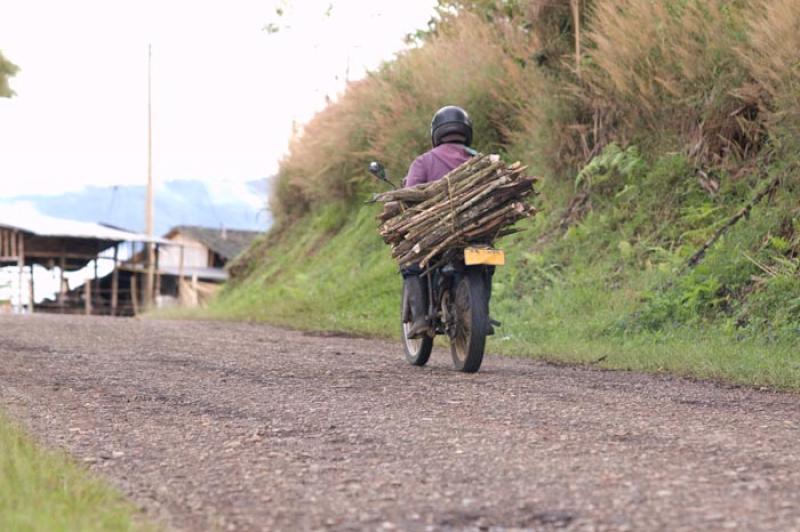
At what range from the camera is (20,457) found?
4.93 m

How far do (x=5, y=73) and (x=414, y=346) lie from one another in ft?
58.9

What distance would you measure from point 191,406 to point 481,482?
292 centimetres

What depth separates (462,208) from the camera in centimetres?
948

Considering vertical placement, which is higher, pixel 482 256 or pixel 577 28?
pixel 577 28

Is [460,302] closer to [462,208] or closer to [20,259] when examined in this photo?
[462,208]

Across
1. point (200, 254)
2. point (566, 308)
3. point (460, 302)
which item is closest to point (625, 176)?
point (566, 308)

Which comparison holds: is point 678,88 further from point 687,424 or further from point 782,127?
point 687,424

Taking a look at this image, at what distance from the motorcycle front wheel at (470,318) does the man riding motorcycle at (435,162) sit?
361mm

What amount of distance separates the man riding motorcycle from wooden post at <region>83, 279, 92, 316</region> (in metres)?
41.5

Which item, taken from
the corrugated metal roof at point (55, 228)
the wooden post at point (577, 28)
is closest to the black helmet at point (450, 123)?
the wooden post at point (577, 28)

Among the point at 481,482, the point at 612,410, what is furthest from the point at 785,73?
the point at 481,482

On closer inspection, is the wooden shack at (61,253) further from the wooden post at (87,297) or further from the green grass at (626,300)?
the green grass at (626,300)

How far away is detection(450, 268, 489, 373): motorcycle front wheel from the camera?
30.2ft

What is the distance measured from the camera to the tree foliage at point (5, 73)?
82.9 ft
